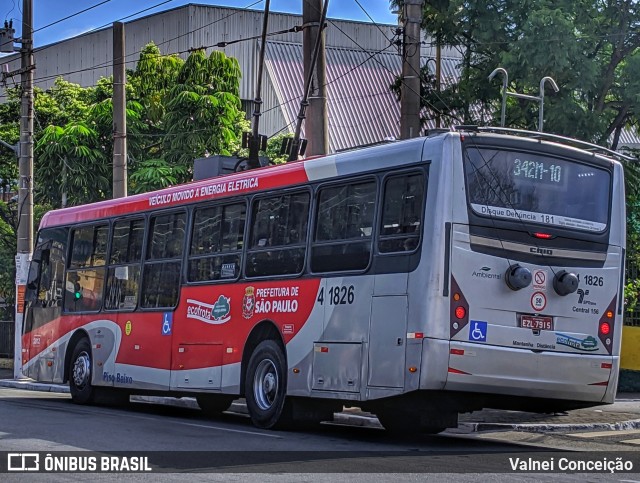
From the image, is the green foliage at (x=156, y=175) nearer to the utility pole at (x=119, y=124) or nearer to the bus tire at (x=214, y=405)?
the utility pole at (x=119, y=124)

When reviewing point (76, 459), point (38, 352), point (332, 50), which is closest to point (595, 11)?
point (38, 352)

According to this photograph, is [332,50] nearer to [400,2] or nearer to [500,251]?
[400,2]

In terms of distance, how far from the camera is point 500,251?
13.6m

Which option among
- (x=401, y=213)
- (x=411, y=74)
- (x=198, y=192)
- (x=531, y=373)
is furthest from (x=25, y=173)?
(x=531, y=373)

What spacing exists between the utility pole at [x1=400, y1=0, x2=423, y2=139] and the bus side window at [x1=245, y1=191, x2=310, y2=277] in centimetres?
348

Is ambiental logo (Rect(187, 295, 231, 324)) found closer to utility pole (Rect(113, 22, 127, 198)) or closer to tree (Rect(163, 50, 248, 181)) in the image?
utility pole (Rect(113, 22, 127, 198))

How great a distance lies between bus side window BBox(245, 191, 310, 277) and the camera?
51.3ft

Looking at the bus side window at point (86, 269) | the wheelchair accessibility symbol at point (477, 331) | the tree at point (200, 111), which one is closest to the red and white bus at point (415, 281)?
the wheelchair accessibility symbol at point (477, 331)

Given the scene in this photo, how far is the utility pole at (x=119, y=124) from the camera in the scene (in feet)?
91.8

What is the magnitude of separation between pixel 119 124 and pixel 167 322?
11.0m

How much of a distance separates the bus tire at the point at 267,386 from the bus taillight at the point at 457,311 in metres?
3.13

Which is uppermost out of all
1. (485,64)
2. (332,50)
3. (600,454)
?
(332,50)

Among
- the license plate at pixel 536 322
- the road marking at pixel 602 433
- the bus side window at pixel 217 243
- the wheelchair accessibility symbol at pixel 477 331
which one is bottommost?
the road marking at pixel 602 433

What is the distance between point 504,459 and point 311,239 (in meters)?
4.25
